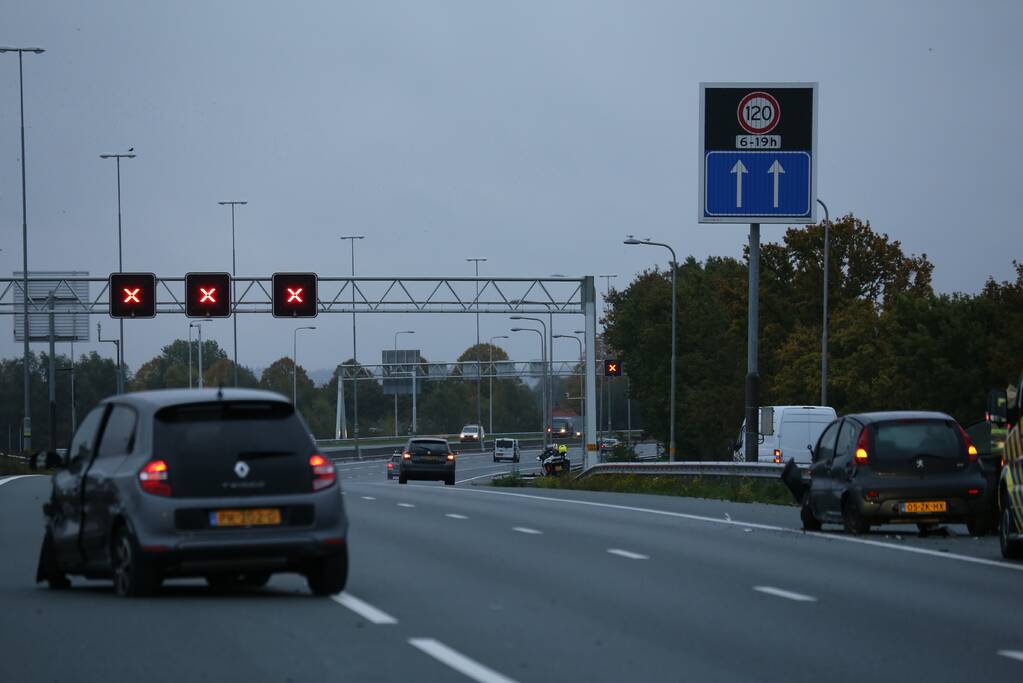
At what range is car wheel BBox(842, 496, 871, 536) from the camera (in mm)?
20453

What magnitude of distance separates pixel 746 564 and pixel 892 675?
7078mm

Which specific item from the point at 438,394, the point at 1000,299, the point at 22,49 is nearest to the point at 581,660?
the point at 22,49

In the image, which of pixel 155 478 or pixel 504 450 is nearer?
pixel 155 478

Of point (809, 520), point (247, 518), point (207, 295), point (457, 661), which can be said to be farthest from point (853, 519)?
point (207, 295)

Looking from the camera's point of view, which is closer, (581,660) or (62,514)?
(581,660)

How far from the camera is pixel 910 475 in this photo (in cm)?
2030

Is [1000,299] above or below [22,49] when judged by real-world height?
below

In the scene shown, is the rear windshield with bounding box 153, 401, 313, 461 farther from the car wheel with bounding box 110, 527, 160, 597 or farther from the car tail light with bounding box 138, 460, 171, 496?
the car wheel with bounding box 110, 527, 160, 597

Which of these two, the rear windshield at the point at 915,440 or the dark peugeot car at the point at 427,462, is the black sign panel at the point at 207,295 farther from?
the rear windshield at the point at 915,440

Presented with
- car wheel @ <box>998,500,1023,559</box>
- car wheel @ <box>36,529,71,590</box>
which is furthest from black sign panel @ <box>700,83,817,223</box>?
car wheel @ <box>36,529,71,590</box>

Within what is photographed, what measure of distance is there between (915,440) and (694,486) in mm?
14947

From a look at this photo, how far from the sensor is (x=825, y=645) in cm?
1075

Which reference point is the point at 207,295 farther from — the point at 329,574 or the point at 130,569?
the point at 130,569

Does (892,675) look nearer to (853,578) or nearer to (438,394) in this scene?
(853,578)
